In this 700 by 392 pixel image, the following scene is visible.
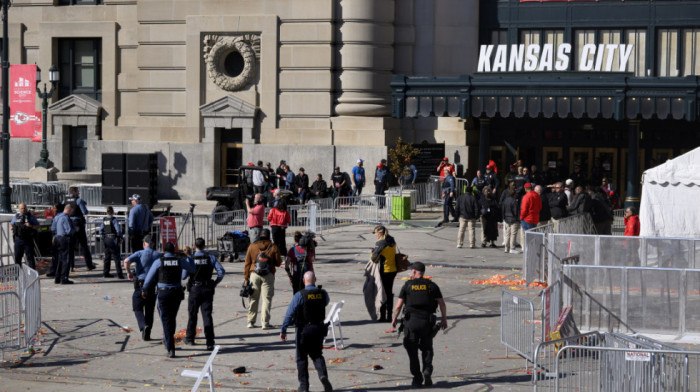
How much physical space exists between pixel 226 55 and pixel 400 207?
41.6ft

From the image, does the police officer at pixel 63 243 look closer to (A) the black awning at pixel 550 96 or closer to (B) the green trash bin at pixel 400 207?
(B) the green trash bin at pixel 400 207

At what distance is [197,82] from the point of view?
4347 cm

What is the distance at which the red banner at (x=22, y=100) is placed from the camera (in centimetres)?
4188

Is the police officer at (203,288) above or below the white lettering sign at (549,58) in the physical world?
below

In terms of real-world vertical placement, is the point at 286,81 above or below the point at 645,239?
above

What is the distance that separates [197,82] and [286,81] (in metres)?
3.74

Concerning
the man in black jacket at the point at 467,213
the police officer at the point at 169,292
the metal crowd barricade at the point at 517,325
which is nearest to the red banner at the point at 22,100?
the man in black jacket at the point at 467,213

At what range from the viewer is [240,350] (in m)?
17.0

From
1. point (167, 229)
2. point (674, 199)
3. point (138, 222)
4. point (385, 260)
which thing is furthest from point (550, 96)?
point (385, 260)

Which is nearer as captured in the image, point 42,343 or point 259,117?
point 42,343

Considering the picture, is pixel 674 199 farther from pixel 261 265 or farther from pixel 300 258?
pixel 261 265

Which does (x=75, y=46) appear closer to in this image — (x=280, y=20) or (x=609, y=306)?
(x=280, y=20)

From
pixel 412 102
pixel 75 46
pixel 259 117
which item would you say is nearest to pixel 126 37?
pixel 75 46

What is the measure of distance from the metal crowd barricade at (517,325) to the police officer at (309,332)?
10.6 feet
